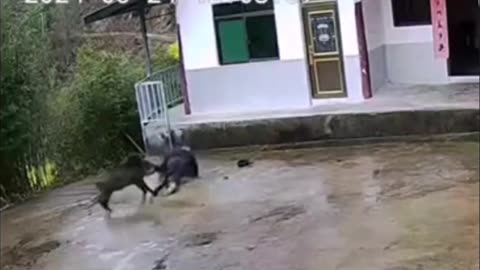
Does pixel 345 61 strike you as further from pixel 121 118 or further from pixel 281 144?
pixel 121 118

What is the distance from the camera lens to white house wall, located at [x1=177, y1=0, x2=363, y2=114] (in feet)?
3.49

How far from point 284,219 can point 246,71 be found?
36 cm

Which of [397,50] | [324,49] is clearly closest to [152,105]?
[324,49]

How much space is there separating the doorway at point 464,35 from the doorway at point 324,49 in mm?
144

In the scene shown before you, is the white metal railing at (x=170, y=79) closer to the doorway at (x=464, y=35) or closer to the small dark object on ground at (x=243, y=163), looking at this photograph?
the small dark object on ground at (x=243, y=163)

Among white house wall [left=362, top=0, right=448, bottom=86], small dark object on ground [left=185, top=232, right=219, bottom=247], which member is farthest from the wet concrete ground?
white house wall [left=362, top=0, right=448, bottom=86]

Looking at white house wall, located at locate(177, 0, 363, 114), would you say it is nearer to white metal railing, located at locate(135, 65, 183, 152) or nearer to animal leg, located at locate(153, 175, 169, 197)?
white metal railing, located at locate(135, 65, 183, 152)

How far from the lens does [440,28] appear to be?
37.4 inches

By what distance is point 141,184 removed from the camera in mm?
1214

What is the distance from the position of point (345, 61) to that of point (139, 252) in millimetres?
518

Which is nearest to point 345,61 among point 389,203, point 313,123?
point 313,123

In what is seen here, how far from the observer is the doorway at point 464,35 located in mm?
942

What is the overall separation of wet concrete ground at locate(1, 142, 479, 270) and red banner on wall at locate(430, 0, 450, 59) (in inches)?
6.5

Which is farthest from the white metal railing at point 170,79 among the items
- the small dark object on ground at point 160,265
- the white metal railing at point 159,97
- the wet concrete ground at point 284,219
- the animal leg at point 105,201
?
the small dark object on ground at point 160,265
